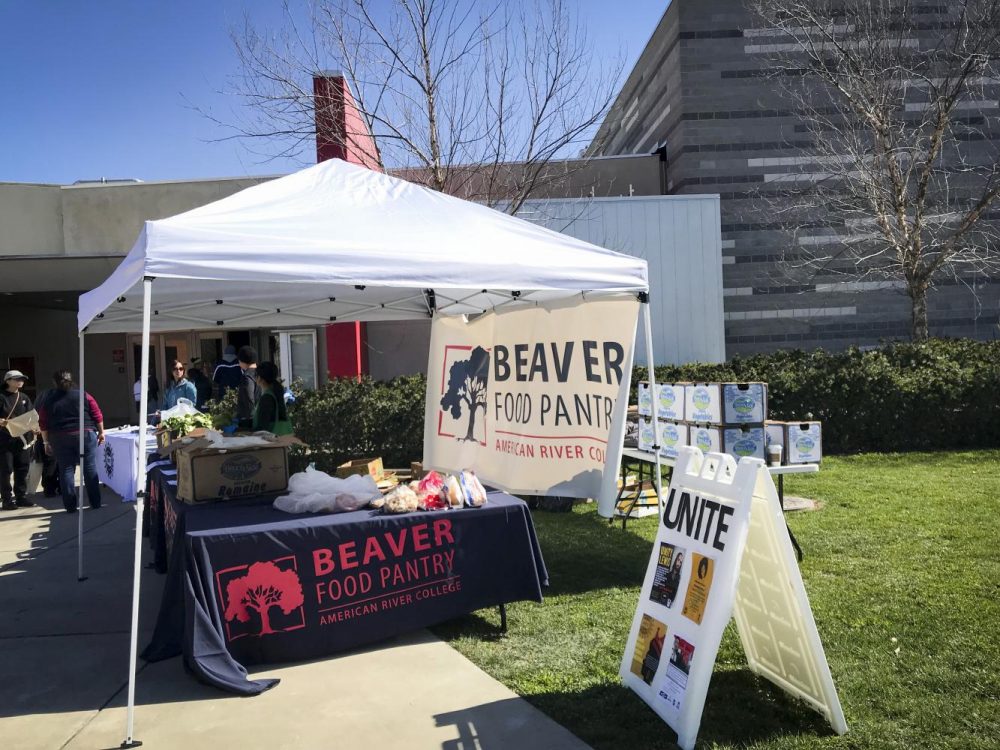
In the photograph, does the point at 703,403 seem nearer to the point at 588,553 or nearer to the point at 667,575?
the point at 588,553

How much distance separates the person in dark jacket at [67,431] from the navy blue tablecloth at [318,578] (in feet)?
17.4

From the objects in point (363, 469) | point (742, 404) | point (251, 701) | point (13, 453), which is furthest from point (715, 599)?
point (13, 453)

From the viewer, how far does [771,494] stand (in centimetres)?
357

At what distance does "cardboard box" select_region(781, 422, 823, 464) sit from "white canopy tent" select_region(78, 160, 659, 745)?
134 centimetres

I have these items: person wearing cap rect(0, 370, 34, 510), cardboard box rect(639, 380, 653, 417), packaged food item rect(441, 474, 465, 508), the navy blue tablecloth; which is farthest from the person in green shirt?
person wearing cap rect(0, 370, 34, 510)

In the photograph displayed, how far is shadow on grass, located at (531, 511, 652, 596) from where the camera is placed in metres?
5.88

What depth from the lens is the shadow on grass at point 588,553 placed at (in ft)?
19.3

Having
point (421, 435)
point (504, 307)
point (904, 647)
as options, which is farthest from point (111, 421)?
point (904, 647)

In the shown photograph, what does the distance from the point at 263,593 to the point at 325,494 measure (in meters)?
0.76

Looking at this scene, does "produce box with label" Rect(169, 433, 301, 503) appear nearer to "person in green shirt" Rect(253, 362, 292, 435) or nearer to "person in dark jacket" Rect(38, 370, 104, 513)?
"person in green shirt" Rect(253, 362, 292, 435)

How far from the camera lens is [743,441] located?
19.9 ft

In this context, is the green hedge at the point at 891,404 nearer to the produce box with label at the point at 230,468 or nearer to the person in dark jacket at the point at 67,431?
the produce box with label at the point at 230,468

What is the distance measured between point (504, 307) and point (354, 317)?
2.02 metres

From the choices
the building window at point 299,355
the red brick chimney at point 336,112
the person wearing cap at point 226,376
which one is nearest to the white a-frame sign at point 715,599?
the person wearing cap at point 226,376
